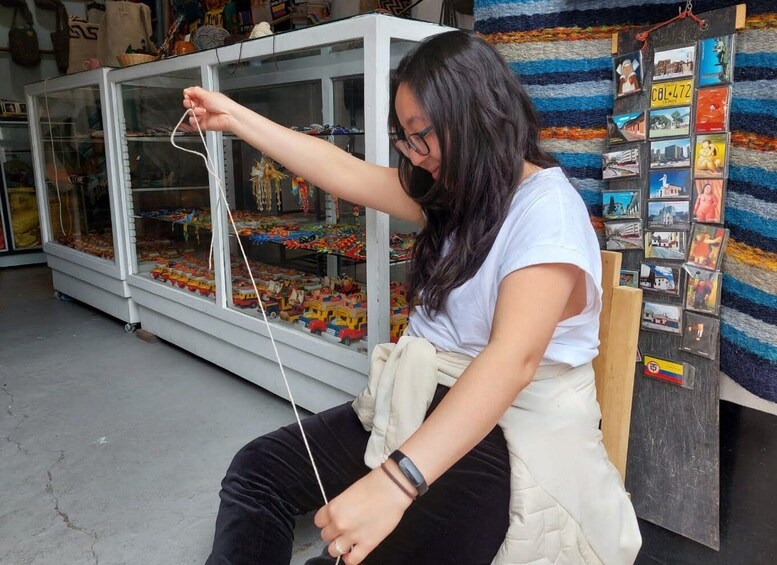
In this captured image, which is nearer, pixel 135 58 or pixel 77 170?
pixel 135 58

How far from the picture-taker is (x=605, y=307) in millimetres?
1528

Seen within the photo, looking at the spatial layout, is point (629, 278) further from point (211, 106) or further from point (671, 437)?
point (211, 106)

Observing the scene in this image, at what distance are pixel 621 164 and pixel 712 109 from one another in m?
0.26

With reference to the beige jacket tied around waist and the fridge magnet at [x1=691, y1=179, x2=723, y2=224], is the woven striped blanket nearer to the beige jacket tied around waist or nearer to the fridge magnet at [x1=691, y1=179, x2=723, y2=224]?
the fridge magnet at [x1=691, y1=179, x2=723, y2=224]

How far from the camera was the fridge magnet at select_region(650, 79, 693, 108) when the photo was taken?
59.6 inches

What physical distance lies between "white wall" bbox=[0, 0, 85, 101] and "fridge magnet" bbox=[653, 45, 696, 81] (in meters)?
6.91

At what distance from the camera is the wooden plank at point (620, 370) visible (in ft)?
4.97

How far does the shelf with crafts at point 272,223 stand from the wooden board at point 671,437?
833 millimetres

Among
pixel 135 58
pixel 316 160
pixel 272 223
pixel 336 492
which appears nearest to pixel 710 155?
pixel 316 160

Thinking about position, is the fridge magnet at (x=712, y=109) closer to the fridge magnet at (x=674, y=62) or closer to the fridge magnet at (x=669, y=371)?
the fridge magnet at (x=674, y=62)

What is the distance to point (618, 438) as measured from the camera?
1605 mm

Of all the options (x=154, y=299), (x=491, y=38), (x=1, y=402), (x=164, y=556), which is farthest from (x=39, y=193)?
(x=491, y=38)

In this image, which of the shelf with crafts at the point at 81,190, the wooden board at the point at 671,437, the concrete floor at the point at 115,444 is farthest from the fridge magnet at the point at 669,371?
the shelf with crafts at the point at 81,190

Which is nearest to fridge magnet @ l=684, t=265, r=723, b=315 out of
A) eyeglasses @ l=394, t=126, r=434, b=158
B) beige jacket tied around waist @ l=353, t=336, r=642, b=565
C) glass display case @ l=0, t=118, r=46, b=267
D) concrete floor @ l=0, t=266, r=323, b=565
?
beige jacket tied around waist @ l=353, t=336, r=642, b=565
